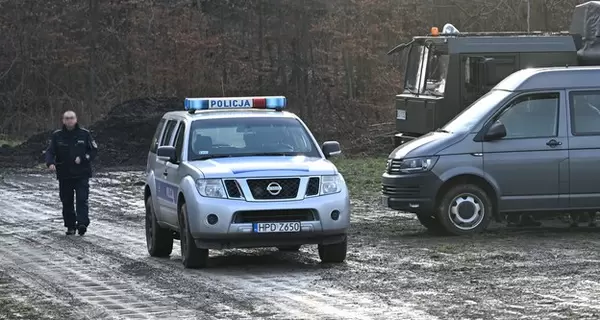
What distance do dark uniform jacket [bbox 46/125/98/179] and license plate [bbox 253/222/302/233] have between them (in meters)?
5.91

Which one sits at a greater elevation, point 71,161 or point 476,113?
point 476,113

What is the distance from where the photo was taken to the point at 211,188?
45.5 ft

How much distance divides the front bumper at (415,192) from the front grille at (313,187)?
9.62ft

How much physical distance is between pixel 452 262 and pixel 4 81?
35.0 m

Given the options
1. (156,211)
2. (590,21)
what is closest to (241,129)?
(156,211)

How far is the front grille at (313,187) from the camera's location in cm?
1393

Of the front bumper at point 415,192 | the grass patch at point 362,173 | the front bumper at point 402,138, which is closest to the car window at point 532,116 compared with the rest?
the front bumper at point 415,192

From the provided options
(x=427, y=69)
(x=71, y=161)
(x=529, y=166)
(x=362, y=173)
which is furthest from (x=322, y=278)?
(x=362, y=173)

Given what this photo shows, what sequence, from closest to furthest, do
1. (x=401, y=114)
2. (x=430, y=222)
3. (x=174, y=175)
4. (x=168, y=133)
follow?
(x=174, y=175) → (x=168, y=133) → (x=430, y=222) → (x=401, y=114)

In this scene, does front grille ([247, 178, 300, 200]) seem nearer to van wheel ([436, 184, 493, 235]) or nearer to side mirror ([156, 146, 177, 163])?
side mirror ([156, 146, 177, 163])

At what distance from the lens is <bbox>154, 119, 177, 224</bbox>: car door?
49.2 ft

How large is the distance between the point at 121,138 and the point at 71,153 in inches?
697

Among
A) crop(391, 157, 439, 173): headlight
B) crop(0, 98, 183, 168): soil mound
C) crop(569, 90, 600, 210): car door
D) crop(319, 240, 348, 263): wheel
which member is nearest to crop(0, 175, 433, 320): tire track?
crop(319, 240, 348, 263): wheel

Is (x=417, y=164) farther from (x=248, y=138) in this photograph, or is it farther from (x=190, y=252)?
(x=190, y=252)
